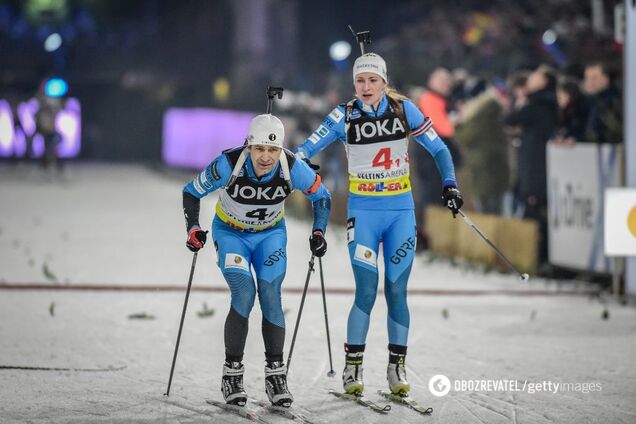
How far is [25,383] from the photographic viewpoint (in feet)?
23.5

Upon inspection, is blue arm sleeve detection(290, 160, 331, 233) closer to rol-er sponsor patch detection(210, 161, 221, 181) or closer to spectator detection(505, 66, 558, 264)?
rol-er sponsor patch detection(210, 161, 221, 181)

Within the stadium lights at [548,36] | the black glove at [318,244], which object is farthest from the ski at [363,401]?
the stadium lights at [548,36]

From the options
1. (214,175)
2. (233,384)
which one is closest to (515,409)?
(233,384)

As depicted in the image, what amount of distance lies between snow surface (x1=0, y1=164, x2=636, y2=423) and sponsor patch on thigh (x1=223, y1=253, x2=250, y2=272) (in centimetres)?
84

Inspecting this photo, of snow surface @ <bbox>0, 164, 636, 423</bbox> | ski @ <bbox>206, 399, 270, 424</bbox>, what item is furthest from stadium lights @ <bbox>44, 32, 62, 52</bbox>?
ski @ <bbox>206, 399, 270, 424</bbox>

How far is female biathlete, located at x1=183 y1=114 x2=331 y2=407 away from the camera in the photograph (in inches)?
261

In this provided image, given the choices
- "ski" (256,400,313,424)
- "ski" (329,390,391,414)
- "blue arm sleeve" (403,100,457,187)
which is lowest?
"ski" (256,400,313,424)

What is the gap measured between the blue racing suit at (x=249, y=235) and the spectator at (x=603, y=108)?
633 centimetres

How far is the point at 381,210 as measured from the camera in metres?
7.12

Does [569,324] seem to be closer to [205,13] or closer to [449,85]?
[449,85]

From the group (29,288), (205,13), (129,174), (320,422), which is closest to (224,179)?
(320,422)

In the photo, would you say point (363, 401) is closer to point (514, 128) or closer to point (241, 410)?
point (241, 410)

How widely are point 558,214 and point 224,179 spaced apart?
267 inches

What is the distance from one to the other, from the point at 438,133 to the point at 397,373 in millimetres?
7071
